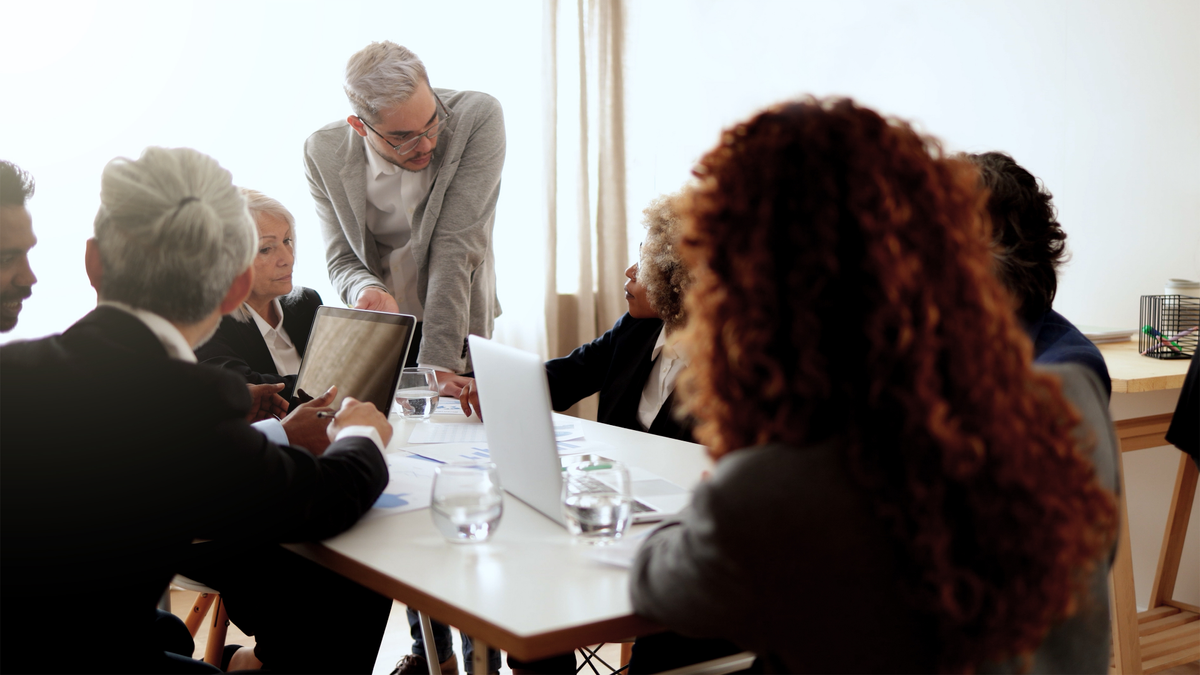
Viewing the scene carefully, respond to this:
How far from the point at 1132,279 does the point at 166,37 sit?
10.3ft

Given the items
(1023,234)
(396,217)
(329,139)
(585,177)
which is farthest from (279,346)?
(585,177)

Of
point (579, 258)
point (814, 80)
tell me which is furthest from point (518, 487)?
point (814, 80)

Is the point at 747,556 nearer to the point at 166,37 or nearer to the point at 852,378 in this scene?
the point at 852,378

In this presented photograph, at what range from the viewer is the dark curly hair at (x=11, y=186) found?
60.4 inches

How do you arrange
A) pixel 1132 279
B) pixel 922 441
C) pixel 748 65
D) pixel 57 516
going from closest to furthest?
pixel 922 441 → pixel 57 516 → pixel 1132 279 → pixel 748 65

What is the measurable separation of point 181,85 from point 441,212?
1.18 meters

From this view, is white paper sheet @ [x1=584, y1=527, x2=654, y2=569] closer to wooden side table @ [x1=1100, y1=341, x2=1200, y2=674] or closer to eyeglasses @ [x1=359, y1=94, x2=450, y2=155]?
wooden side table @ [x1=1100, y1=341, x2=1200, y2=674]

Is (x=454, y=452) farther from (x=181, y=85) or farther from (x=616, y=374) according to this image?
(x=181, y=85)

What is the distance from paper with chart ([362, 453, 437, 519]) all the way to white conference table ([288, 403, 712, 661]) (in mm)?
31

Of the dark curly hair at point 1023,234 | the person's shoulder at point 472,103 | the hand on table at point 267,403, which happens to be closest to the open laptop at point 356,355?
the hand on table at point 267,403

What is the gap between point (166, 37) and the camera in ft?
9.14

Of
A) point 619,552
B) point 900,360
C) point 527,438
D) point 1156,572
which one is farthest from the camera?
point 1156,572

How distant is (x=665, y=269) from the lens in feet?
6.70

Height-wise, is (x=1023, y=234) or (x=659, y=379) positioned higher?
(x=1023, y=234)
